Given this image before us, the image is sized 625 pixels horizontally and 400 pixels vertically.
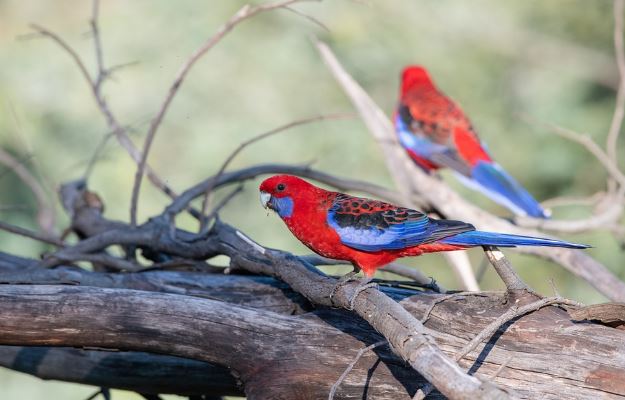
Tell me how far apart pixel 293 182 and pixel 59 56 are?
213 inches

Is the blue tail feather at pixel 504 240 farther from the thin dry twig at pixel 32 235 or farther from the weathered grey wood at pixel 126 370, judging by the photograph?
the thin dry twig at pixel 32 235

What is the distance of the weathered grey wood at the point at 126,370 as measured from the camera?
3.42 meters

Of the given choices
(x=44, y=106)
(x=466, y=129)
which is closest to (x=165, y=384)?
(x=466, y=129)

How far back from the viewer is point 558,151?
768 cm

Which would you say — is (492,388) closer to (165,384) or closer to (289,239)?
(165,384)

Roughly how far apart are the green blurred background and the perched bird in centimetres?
167

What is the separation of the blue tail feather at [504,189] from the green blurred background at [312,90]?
190 centimetres

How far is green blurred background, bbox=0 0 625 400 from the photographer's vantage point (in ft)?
24.3

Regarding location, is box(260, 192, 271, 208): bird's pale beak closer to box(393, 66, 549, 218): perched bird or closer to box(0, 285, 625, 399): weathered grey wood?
box(0, 285, 625, 399): weathered grey wood

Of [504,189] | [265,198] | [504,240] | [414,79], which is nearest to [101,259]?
[265,198]

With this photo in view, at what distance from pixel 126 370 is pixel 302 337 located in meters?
0.92

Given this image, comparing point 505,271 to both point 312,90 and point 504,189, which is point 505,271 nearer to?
point 504,189

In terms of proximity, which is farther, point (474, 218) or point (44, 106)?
point (44, 106)

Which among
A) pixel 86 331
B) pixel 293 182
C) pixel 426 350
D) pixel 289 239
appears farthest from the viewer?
pixel 289 239
